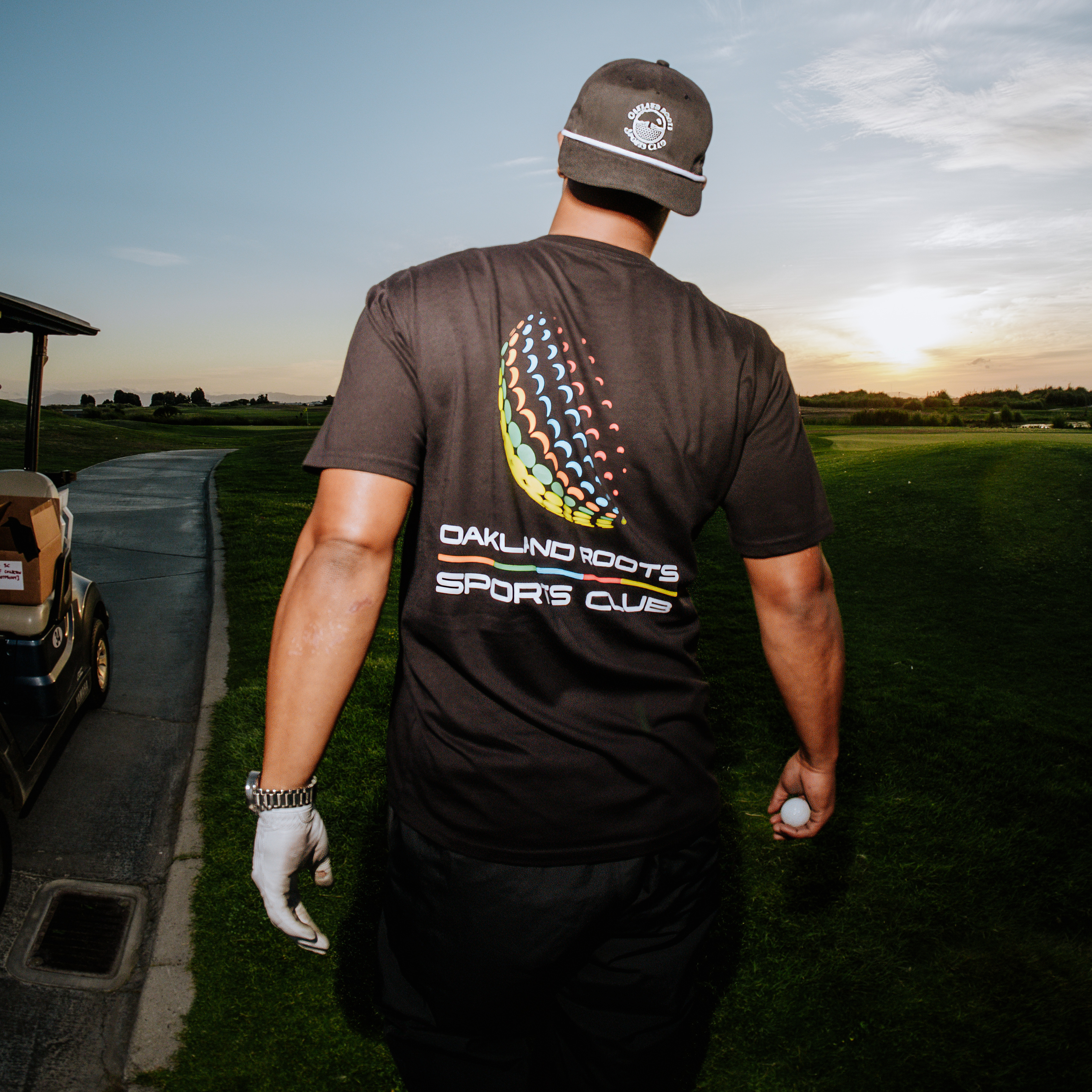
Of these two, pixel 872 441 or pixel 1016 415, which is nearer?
pixel 872 441

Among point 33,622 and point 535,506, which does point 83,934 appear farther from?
point 535,506

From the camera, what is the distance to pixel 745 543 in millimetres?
1674

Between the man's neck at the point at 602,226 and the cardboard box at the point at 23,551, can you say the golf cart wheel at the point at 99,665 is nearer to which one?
the cardboard box at the point at 23,551

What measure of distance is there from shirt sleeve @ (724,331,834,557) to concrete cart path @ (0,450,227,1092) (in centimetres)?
264

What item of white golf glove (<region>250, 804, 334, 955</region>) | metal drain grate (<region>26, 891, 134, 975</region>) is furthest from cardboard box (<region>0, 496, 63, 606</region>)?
white golf glove (<region>250, 804, 334, 955</region>)

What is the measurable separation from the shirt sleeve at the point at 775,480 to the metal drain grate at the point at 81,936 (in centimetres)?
291

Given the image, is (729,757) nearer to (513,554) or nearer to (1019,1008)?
(1019,1008)

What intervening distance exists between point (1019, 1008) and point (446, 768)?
2680 mm

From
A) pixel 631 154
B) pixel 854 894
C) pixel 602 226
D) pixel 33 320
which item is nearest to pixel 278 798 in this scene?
pixel 602 226

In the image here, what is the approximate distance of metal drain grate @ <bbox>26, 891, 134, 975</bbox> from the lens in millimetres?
3070

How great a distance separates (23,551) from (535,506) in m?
3.56

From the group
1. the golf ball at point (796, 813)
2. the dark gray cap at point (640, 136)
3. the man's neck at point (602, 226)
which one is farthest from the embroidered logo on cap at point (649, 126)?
the golf ball at point (796, 813)

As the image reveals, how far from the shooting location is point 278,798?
→ 1.44 metres

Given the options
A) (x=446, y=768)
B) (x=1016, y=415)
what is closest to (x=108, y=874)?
(x=446, y=768)
